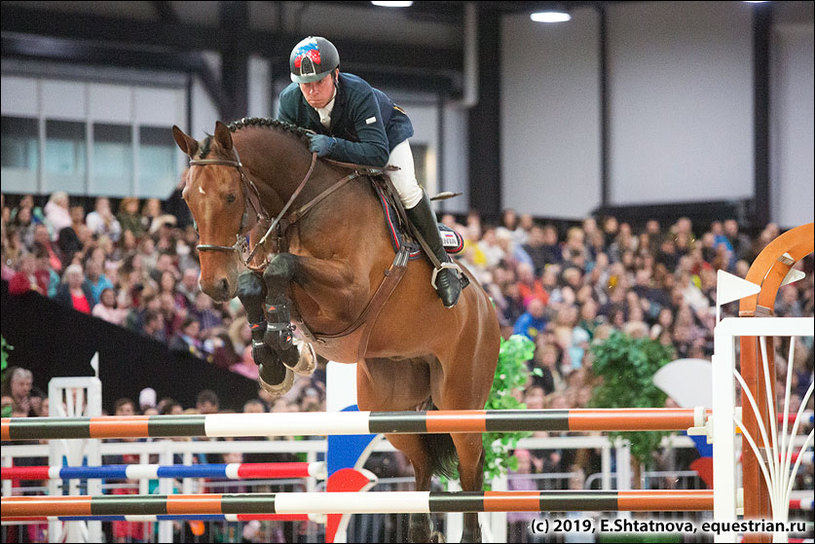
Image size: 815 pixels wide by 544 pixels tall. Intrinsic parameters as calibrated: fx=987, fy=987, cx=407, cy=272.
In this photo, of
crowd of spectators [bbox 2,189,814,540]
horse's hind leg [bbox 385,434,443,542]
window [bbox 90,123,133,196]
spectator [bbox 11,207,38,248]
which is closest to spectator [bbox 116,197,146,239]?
crowd of spectators [bbox 2,189,814,540]

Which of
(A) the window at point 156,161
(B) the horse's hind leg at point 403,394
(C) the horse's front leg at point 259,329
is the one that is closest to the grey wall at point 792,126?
(A) the window at point 156,161

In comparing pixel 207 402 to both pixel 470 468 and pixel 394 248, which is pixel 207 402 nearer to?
pixel 470 468

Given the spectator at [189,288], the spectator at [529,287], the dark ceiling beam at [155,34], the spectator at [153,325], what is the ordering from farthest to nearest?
the dark ceiling beam at [155,34]
the spectator at [529,287]
the spectator at [189,288]
the spectator at [153,325]

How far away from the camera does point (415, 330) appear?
450 centimetres

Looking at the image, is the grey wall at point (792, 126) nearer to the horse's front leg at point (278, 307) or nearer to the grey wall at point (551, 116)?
the grey wall at point (551, 116)

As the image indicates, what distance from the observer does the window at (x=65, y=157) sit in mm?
12180

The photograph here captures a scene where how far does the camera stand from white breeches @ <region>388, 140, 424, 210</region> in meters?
4.36

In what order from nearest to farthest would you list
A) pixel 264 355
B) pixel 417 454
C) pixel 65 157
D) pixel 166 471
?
pixel 264 355, pixel 166 471, pixel 417 454, pixel 65 157

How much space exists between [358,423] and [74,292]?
5883 millimetres

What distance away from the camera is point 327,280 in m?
3.94

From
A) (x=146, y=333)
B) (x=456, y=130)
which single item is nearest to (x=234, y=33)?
(x=456, y=130)

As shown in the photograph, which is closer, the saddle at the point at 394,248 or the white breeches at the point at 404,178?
the saddle at the point at 394,248

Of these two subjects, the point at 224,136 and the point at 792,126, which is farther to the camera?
the point at 792,126

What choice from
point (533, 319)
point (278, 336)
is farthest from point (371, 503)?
point (533, 319)
